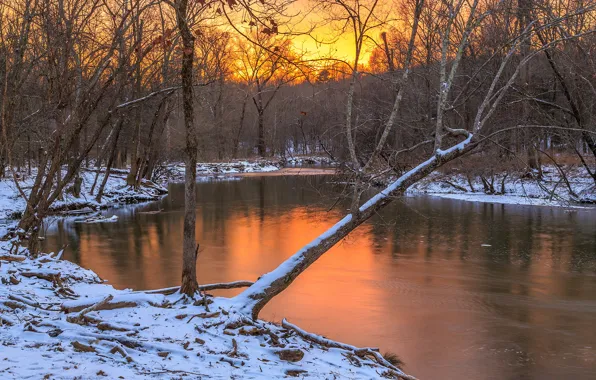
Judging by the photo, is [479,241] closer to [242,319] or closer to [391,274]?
[391,274]

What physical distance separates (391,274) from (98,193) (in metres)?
18.9

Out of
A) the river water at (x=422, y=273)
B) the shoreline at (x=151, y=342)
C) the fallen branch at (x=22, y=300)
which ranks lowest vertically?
the river water at (x=422, y=273)

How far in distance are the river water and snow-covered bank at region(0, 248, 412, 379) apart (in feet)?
6.99

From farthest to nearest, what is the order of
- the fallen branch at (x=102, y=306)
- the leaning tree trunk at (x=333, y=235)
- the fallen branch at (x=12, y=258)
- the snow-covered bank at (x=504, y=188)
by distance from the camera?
the snow-covered bank at (x=504, y=188)
the fallen branch at (x=12, y=258)
the leaning tree trunk at (x=333, y=235)
the fallen branch at (x=102, y=306)

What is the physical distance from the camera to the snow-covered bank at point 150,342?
4.82m

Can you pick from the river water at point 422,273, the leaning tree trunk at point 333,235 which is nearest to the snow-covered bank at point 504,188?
the river water at point 422,273

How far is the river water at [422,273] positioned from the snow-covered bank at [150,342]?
6.99 ft

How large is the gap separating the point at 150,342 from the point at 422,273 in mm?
9135

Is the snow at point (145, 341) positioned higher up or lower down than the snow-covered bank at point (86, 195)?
lower down

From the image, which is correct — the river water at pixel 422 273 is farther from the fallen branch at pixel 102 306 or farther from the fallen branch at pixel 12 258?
the fallen branch at pixel 102 306

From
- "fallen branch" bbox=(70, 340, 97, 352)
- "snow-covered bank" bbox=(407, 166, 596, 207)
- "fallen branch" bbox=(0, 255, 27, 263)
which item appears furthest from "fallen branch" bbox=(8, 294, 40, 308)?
"snow-covered bank" bbox=(407, 166, 596, 207)

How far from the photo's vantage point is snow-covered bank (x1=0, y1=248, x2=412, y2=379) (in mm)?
4824

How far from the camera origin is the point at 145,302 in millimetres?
6965

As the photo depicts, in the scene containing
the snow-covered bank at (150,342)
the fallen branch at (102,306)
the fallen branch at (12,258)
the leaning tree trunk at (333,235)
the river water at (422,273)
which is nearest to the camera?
the snow-covered bank at (150,342)
